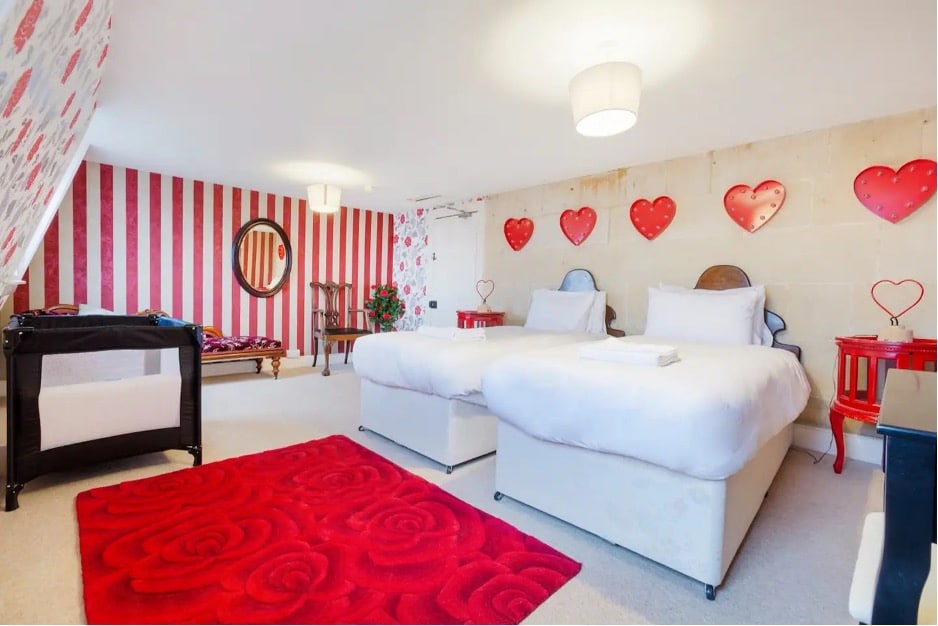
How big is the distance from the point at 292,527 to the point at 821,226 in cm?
358

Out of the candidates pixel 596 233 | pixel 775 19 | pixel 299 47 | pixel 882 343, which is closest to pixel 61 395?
pixel 299 47

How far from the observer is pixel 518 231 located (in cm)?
459

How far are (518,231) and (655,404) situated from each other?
134 inches

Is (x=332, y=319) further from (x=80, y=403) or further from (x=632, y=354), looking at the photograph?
(x=632, y=354)

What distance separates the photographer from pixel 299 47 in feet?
6.50

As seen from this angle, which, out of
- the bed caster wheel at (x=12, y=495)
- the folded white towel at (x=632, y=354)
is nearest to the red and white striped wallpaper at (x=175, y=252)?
the bed caster wheel at (x=12, y=495)

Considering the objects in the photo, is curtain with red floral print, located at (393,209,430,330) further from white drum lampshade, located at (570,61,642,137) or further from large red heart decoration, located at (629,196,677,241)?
white drum lampshade, located at (570,61,642,137)

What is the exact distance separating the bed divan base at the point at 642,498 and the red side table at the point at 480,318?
101 inches

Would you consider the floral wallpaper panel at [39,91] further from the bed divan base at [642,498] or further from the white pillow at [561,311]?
the white pillow at [561,311]

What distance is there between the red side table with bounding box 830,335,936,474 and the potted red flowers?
16.0ft

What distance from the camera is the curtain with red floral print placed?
231 inches

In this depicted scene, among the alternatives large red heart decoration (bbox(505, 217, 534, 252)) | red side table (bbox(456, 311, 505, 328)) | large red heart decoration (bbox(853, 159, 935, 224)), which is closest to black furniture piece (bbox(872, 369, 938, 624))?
large red heart decoration (bbox(853, 159, 935, 224))

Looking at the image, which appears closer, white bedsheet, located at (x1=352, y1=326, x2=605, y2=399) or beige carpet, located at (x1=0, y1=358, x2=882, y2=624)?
beige carpet, located at (x1=0, y1=358, x2=882, y2=624)

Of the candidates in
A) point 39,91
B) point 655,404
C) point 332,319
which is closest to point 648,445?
point 655,404
